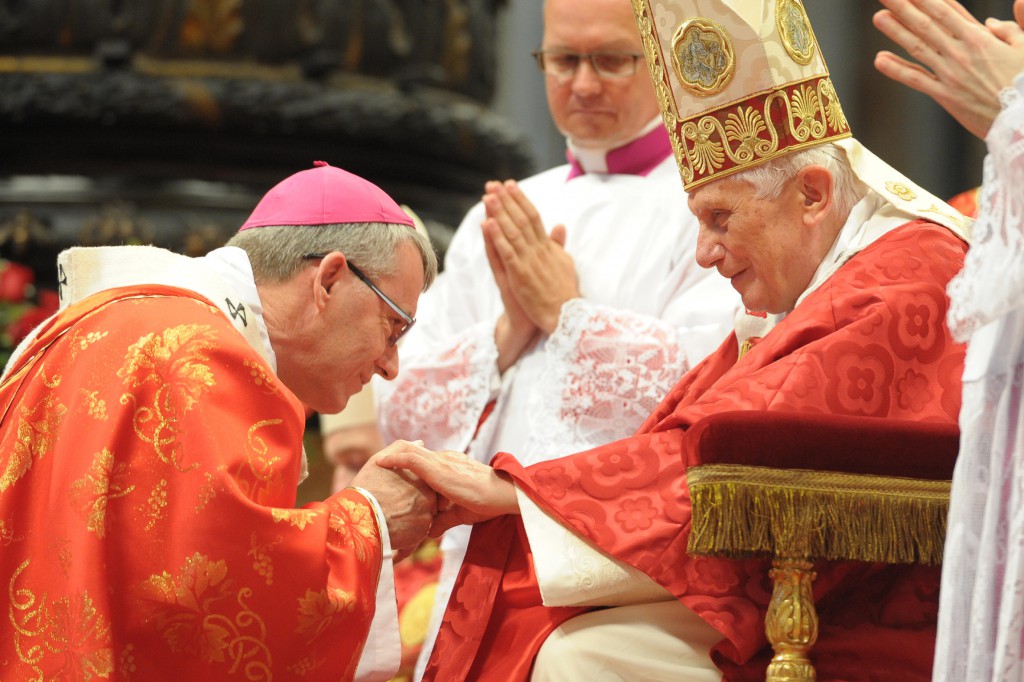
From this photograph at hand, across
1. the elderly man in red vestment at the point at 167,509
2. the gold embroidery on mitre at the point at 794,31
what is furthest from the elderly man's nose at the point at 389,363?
the gold embroidery on mitre at the point at 794,31

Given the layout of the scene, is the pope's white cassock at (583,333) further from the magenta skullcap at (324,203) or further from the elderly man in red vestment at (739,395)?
the magenta skullcap at (324,203)

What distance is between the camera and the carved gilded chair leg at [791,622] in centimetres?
263

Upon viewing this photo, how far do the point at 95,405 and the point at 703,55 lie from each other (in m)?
1.45

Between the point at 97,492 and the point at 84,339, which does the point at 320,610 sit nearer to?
the point at 97,492

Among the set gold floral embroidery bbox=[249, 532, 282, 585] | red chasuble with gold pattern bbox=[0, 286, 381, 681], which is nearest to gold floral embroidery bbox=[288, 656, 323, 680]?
red chasuble with gold pattern bbox=[0, 286, 381, 681]

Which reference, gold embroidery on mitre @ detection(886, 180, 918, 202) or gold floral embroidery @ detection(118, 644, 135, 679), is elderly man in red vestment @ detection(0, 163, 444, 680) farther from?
gold embroidery on mitre @ detection(886, 180, 918, 202)

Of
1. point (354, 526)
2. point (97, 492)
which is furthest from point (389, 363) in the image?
point (97, 492)

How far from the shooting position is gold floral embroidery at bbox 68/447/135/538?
2.53m

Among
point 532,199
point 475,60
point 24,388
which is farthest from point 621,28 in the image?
point 475,60

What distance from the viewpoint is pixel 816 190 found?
3.15 metres

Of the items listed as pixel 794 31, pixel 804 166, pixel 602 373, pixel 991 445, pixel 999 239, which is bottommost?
pixel 602 373

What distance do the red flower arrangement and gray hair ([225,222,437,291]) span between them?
158 centimetres

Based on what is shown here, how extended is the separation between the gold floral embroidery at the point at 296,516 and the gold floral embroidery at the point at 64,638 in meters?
0.32

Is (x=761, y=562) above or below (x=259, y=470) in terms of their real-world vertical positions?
below
